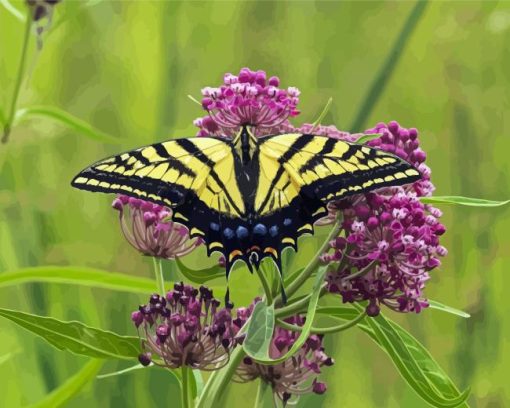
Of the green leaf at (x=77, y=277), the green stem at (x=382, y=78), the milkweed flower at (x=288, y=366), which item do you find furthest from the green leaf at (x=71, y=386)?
the green stem at (x=382, y=78)

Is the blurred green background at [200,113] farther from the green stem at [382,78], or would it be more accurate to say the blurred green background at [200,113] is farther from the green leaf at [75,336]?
the green leaf at [75,336]

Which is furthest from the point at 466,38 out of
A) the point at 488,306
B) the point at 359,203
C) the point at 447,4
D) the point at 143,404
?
the point at 359,203

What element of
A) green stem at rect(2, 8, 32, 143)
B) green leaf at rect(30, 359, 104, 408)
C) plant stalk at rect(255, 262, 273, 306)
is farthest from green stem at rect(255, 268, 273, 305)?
green stem at rect(2, 8, 32, 143)

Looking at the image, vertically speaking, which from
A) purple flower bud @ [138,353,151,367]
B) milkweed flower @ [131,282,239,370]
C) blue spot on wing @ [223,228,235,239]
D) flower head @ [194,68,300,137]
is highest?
flower head @ [194,68,300,137]

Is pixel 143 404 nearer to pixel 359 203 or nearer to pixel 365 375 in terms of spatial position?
pixel 365 375

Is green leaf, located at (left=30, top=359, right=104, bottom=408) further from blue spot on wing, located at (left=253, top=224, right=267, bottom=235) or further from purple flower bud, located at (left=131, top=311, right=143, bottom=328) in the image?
blue spot on wing, located at (left=253, top=224, right=267, bottom=235)
